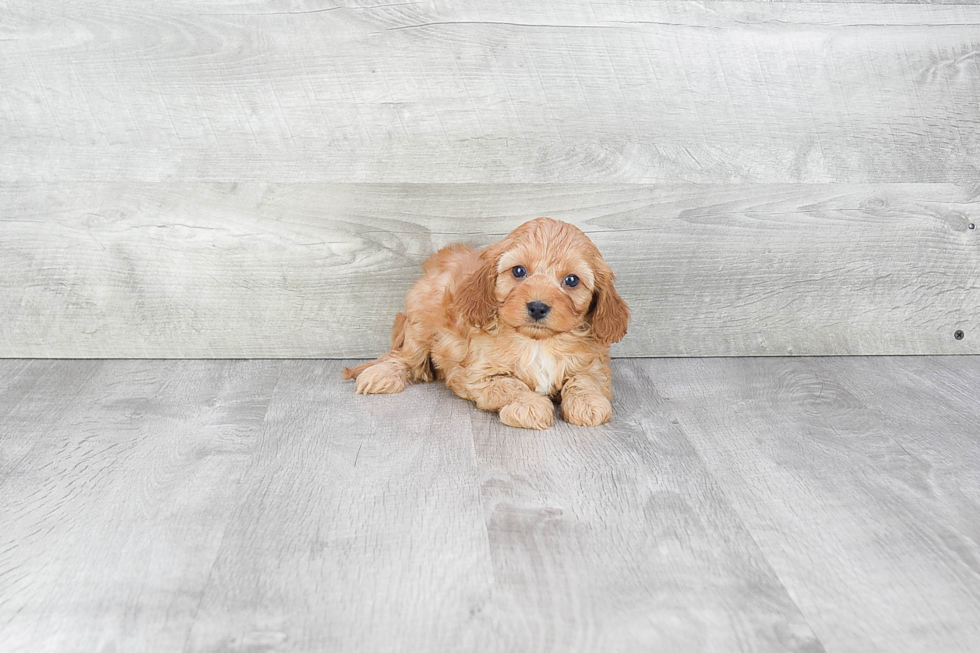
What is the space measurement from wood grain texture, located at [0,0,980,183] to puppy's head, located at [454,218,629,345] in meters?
0.39

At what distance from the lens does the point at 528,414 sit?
1.66m

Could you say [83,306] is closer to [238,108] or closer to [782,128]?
[238,108]

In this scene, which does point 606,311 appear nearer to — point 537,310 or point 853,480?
point 537,310

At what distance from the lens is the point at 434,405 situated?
1789 mm

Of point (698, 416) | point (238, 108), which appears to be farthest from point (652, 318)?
point (238, 108)

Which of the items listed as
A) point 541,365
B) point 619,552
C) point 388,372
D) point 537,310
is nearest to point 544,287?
point 537,310

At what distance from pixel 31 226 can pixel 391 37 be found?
930 mm

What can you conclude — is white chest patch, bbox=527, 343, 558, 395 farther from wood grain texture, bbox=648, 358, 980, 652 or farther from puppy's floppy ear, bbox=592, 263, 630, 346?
wood grain texture, bbox=648, 358, 980, 652

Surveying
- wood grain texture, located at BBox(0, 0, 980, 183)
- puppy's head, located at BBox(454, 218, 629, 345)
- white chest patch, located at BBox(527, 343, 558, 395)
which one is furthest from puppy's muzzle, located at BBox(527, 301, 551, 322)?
wood grain texture, located at BBox(0, 0, 980, 183)

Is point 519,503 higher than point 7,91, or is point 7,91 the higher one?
point 7,91

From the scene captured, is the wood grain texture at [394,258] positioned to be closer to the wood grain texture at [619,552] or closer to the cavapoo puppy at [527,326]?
the cavapoo puppy at [527,326]

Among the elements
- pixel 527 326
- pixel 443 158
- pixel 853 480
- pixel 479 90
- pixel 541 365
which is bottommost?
pixel 853 480

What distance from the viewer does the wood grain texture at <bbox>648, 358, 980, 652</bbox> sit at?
1.13 metres

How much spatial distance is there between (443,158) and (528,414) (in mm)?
669
